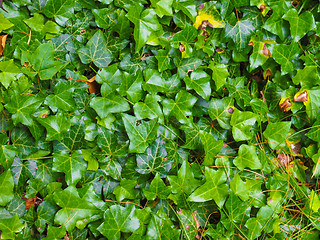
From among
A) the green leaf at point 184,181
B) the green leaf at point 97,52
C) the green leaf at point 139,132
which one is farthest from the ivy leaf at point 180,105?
the green leaf at point 97,52

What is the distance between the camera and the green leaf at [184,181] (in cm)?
128

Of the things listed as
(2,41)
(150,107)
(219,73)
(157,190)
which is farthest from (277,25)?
(2,41)

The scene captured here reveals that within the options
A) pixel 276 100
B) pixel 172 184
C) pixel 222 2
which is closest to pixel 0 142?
pixel 172 184

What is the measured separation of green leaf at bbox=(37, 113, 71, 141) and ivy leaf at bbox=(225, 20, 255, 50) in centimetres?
94

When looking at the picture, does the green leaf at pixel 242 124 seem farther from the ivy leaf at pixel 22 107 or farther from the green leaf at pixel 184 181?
the ivy leaf at pixel 22 107

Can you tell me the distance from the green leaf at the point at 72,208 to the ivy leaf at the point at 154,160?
279 mm

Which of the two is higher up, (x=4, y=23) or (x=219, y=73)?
(x=4, y=23)

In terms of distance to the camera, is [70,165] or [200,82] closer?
[70,165]

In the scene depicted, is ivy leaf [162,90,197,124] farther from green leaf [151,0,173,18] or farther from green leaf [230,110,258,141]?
green leaf [151,0,173,18]

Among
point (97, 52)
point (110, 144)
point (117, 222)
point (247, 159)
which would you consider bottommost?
point (117, 222)

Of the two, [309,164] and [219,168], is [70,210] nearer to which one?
[219,168]

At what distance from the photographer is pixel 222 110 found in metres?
1.39

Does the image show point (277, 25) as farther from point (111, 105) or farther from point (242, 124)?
point (111, 105)

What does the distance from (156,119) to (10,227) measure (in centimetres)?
81
